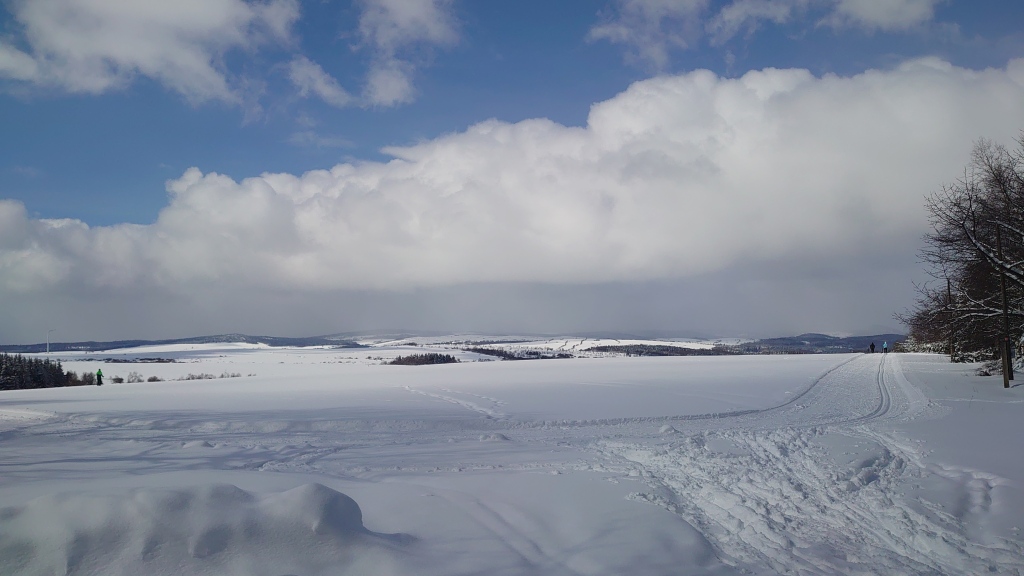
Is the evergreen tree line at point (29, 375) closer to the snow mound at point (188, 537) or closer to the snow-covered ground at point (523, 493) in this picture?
the snow-covered ground at point (523, 493)

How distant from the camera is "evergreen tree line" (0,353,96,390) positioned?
5278cm

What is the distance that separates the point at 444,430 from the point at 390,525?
8062 mm

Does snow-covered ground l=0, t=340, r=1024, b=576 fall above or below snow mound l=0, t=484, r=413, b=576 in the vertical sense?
below

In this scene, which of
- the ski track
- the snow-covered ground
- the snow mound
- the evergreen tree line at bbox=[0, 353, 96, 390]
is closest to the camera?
the snow mound

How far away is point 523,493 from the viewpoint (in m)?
7.79

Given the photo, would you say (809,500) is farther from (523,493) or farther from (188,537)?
(188,537)

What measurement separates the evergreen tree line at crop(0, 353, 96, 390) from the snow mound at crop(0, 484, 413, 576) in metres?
63.4

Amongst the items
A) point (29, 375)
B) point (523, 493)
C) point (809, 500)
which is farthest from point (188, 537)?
point (29, 375)

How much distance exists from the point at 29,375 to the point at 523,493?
223 feet

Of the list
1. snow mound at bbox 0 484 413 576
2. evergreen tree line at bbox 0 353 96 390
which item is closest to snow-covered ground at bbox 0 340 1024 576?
snow mound at bbox 0 484 413 576

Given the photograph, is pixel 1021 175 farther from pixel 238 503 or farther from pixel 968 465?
pixel 238 503

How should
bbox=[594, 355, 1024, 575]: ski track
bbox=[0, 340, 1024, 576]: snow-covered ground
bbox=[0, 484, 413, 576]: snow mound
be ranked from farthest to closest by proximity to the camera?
1. bbox=[594, 355, 1024, 575]: ski track
2. bbox=[0, 340, 1024, 576]: snow-covered ground
3. bbox=[0, 484, 413, 576]: snow mound

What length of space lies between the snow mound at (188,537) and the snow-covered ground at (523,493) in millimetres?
18

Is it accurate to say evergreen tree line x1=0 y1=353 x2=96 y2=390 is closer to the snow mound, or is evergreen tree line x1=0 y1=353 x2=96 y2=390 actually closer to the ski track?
the snow mound
